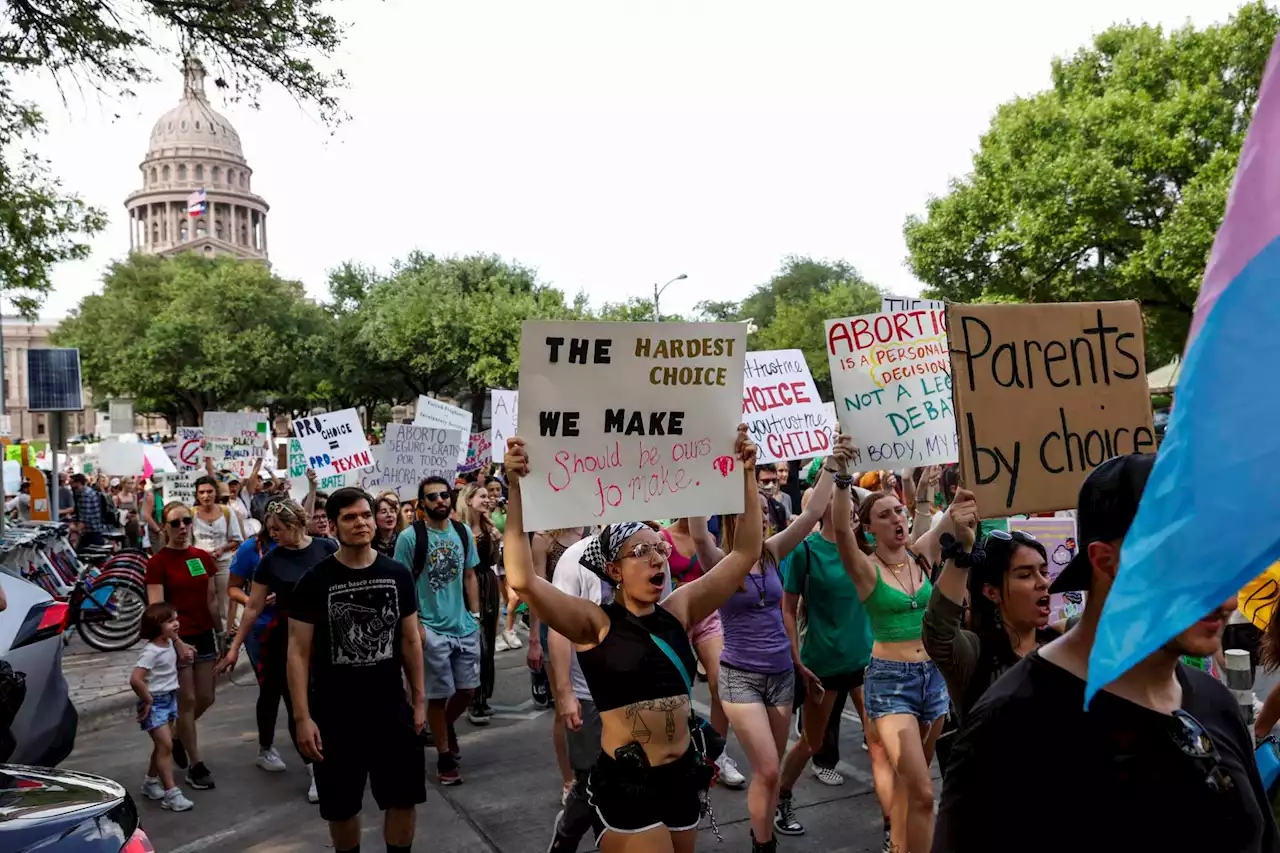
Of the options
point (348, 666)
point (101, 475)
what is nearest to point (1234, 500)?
point (348, 666)

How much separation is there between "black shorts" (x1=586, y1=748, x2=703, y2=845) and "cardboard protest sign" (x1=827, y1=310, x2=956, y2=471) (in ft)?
7.01

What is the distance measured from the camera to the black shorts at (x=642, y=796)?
3.71 metres

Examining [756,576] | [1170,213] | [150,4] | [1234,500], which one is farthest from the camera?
[1170,213]

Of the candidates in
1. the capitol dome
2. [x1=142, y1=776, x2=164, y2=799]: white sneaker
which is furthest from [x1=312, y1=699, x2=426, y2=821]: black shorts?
the capitol dome

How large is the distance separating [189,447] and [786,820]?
16.2 m

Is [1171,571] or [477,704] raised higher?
[1171,571]

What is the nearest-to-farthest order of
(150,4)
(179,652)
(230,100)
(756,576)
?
(756,576) → (179,652) → (150,4) → (230,100)

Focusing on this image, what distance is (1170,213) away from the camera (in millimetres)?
27188

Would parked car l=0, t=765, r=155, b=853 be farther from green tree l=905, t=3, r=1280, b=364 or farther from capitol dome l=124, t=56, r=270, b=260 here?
capitol dome l=124, t=56, r=270, b=260

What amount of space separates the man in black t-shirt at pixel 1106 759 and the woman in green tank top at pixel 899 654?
271cm

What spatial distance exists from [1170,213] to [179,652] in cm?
2709

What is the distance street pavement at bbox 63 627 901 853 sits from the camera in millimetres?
5723

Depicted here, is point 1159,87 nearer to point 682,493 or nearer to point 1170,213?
point 1170,213

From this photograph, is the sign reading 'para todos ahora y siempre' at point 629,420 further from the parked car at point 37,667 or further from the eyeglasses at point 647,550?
the parked car at point 37,667
